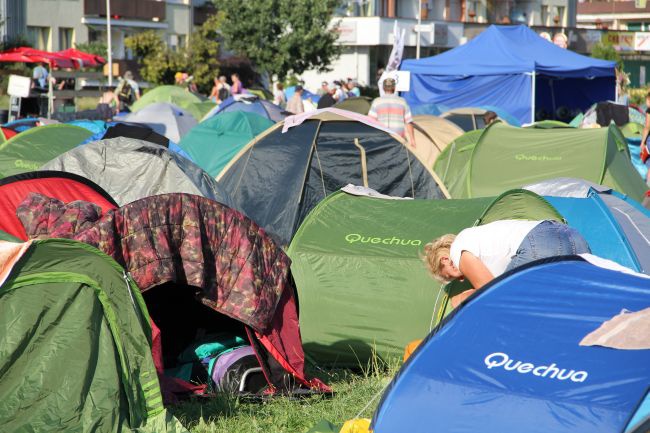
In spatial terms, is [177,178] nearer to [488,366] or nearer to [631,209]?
[631,209]

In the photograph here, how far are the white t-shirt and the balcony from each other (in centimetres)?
3913

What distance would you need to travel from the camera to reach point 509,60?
25.5 m

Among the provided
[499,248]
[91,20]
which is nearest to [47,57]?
[91,20]

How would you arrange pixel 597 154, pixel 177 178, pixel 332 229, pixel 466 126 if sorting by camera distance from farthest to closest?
pixel 466 126
pixel 597 154
pixel 177 178
pixel 332 229

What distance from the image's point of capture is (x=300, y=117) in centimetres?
1008

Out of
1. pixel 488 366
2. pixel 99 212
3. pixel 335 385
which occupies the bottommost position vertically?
pixel 335 385

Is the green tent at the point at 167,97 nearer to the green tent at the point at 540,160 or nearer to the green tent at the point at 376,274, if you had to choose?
the green tent at the point at 540,160

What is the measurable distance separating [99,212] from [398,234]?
1.90m

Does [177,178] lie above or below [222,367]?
above

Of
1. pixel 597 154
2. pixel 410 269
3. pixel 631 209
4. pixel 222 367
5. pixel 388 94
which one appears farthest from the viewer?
pixel 388 94

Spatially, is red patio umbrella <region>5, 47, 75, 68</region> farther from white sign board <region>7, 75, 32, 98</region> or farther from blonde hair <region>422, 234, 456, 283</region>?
blonde hair <region>422, 234, 456, 283</region>

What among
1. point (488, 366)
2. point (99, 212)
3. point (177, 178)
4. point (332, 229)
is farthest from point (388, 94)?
point (488, 366)

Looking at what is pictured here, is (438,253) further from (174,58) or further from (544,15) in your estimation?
(544,15)

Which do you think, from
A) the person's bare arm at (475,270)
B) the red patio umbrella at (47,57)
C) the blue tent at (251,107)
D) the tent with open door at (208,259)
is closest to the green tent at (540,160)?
the tent with open door at (208,259)
